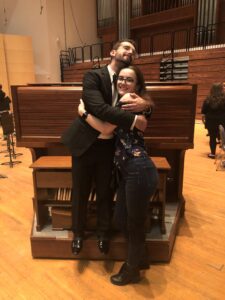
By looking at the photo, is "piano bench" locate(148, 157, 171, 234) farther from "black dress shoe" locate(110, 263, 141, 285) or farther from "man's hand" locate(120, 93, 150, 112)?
"man's hand" locate(120, 93, 150, 112)

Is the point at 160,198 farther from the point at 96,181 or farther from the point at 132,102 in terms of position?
the point at 132,102

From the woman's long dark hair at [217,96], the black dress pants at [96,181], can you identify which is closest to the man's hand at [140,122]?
the black dress pants at [96,181]

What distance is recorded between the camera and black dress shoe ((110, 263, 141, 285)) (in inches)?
70.2

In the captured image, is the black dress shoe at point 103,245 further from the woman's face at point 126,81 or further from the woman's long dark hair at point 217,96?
the woman's long dark hair at point 217,96

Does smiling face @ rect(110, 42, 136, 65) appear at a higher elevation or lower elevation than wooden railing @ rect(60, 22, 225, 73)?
lower

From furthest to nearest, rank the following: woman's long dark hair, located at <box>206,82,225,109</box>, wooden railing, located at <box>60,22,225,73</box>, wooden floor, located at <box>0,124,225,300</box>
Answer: wooden railing, located at <box>60,22,225,73</box> → woman's long dark hair, located at <box>206,82,225,109</box> → wooden floor, located at <box>0,124,225,300</box>

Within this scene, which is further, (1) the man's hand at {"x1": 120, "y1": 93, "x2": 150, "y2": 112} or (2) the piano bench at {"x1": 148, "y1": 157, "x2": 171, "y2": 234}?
(2) the piano bench at {"x1": 148, "y1": 157, "x2": 171, "y2": 234}

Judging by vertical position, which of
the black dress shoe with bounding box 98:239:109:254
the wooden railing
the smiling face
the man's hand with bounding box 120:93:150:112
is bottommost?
the black dress shoe with bounding box 98:239:109:254

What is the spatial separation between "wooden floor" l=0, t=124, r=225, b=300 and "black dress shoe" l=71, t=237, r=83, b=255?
162mm

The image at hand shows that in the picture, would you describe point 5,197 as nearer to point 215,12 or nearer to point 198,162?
point 198,162

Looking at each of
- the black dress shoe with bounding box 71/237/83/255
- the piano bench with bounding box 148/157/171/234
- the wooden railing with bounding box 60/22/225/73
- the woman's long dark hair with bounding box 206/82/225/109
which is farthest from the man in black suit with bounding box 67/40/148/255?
the wooden railing with bounding box 60/22/225/73

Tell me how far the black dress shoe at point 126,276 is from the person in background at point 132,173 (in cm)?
2

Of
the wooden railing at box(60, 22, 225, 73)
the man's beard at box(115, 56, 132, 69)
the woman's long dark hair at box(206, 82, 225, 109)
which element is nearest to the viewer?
the man's beard at box(115, 56, 132, 69)

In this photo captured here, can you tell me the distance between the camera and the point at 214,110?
4637mm
